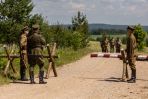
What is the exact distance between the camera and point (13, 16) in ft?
249

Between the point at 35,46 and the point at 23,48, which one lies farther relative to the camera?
the point at 23,48

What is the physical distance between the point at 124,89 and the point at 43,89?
2.73 meters

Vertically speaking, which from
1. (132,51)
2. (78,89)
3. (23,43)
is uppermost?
(23,43)

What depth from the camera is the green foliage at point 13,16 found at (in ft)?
240

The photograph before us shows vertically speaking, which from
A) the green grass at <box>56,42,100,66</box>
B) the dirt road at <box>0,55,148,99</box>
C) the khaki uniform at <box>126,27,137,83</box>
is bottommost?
the green grass at <box>56,42,100,66</box>

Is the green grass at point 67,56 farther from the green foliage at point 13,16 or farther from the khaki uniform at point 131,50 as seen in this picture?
the green foliage at point 13,16

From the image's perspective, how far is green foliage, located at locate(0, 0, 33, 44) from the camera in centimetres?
7328

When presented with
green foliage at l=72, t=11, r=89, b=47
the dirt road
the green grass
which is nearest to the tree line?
green foliage at l=72, t=11, r=89, b=47

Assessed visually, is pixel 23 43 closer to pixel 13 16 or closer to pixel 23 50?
pixel 23 50

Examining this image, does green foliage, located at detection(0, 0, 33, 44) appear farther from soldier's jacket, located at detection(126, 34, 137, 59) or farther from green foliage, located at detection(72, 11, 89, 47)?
soldier's jacket, located at detection(126, 34, 137, 59)

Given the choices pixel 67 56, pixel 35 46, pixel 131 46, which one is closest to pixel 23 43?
pixel 35 46

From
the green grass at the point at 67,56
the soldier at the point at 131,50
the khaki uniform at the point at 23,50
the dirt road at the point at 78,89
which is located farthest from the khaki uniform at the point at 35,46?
the green grass at the point at 67,56

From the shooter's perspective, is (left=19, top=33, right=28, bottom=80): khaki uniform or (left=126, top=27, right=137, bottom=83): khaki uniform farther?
(left=126, top=27, right=137, bottom=83): khaki uniform

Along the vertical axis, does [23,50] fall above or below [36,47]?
below
